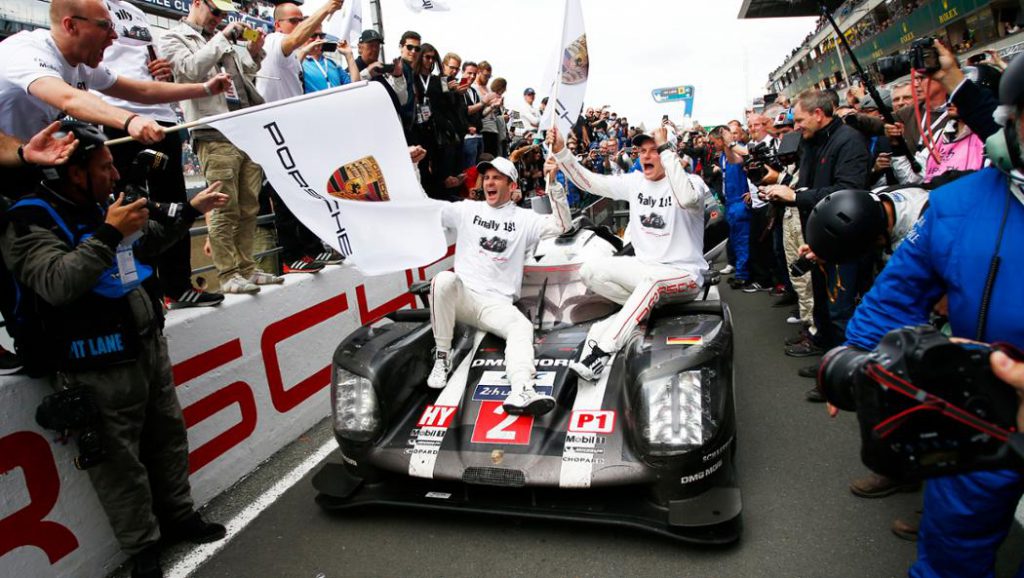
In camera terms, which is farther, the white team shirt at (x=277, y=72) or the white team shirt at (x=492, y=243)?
the white team shirt at (x=277, y=72)

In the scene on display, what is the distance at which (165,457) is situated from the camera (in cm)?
332

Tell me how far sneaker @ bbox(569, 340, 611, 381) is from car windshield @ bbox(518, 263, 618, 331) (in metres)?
0.75

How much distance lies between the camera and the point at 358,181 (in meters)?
3.61

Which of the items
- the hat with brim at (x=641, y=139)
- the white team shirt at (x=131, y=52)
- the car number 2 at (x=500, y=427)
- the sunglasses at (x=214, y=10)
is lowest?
the car number 2 at (x=500, y=427)

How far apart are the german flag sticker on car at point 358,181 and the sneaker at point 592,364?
4.98ft

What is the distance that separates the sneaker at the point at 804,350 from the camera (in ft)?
18.2

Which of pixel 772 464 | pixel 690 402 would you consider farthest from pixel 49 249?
pixel 772 464

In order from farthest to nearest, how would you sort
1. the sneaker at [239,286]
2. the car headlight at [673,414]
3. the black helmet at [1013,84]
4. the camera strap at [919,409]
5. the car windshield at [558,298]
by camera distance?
the car windshield at [558,298]
the sneaker at [239,286]
the car headlight at [673,414]
the black helmet at [1013,84]
the camera strap at [919,409]

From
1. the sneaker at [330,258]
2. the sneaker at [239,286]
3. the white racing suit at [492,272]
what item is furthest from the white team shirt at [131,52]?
the white racing suit at [492,272]

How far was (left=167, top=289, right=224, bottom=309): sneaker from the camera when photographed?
4086 millimetres

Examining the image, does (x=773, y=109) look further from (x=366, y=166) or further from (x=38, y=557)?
(x=38, y=557)

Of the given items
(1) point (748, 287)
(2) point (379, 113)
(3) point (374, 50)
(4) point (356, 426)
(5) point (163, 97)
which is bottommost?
(1) point (748, 287)

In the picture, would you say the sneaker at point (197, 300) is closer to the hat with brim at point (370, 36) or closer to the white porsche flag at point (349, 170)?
the white porsche flag at point (349, 170)

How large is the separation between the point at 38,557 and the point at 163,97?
242cm
